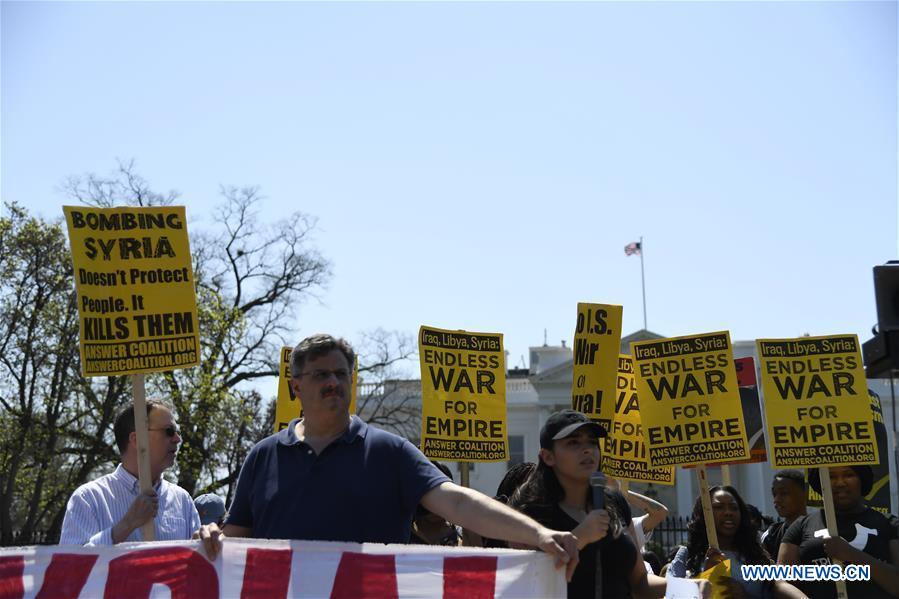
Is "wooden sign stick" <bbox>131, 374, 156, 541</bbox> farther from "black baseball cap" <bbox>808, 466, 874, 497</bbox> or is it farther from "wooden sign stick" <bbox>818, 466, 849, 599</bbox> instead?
"black baseball cap" <bbox>808, 466, 874, 497</bbox>

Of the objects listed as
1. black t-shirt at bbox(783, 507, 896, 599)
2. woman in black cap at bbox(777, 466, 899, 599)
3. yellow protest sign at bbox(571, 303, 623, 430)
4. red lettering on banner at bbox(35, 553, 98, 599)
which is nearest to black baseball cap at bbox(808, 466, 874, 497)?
woman in black cap at bbox(777, 466, 899, 599)

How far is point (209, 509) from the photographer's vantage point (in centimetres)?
805

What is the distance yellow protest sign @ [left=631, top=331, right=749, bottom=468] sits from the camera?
7977 mm

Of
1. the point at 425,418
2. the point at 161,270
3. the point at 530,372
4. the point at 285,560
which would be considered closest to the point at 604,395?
the point at 425,418

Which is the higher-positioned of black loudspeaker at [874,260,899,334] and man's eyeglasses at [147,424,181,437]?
black loudspeaker at [874,260,899,334]

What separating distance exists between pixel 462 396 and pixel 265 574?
4672 mm

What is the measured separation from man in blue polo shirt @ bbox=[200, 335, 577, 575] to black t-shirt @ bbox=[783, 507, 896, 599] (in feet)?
12.1

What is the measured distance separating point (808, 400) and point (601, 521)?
14.6 feet

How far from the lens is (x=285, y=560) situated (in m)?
4.23

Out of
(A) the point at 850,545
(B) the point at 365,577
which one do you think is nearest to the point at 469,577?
(B) the point at 365,577

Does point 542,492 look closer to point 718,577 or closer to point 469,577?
point 469,577

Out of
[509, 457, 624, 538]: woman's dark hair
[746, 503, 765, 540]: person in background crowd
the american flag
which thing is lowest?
[746, 503, 765, 540]: person in background crowd

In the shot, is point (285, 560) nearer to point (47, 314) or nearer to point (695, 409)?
point (695, 409)

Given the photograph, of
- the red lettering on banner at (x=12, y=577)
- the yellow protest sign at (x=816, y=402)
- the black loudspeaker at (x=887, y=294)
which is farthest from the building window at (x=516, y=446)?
the red lettering on banner at (x=12, y=577)
